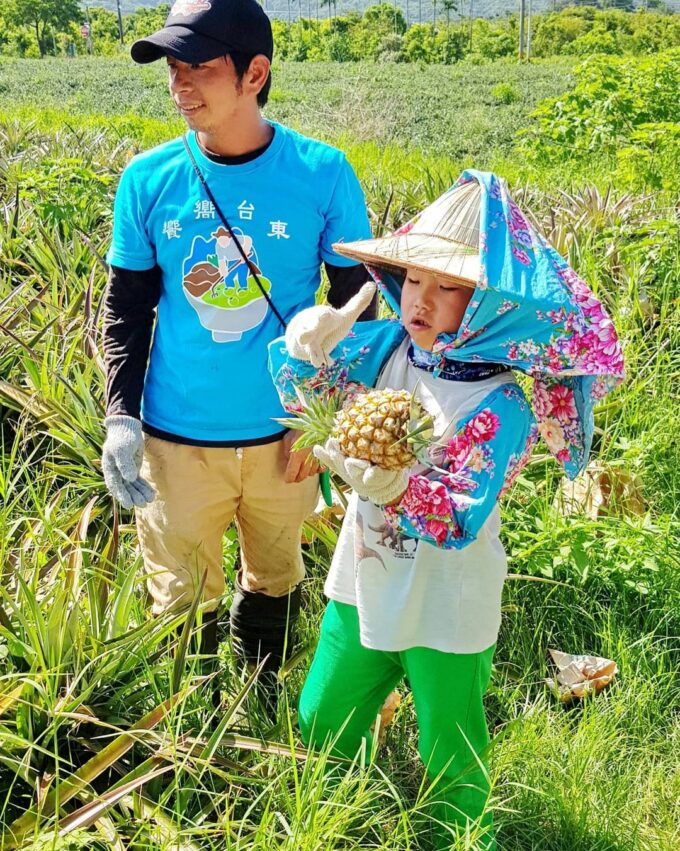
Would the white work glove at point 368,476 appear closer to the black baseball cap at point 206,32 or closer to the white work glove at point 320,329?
the white work glove at point 320,329

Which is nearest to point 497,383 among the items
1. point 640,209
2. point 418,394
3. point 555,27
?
point 418,394

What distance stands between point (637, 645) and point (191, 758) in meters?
1.54

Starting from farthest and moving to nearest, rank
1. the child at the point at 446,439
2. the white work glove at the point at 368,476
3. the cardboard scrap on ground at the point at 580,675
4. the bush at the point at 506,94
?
the bush at the point at 506,94
the cardboard scrap on ground at the point at 580,675
the child at the point at 446,439
the white work glove at the point at 368,476

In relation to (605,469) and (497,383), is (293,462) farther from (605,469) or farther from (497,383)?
(605,469)

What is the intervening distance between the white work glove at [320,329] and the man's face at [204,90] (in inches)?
23.6

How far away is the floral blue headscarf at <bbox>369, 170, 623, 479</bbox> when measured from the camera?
5.58 feet

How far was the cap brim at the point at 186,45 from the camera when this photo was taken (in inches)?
82.6

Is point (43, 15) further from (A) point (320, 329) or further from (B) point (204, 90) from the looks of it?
(A) point (320, 329)

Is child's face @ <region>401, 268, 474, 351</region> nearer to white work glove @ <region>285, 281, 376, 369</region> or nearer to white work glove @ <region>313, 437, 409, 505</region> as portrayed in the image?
white work glove @ <region>285, 281, 376, 369</region>

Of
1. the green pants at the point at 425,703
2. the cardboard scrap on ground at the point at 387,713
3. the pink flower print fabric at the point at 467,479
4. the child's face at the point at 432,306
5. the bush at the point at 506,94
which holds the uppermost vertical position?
the child's face at the point at 432,306

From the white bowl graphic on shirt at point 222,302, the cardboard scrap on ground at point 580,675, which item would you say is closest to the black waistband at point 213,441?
the white bowl graphic on shirt at point 222,302

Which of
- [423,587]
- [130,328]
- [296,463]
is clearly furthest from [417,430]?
[130,328]

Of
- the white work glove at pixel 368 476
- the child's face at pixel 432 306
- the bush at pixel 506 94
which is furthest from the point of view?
the bush at pixel 506 94

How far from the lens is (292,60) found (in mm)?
64750
